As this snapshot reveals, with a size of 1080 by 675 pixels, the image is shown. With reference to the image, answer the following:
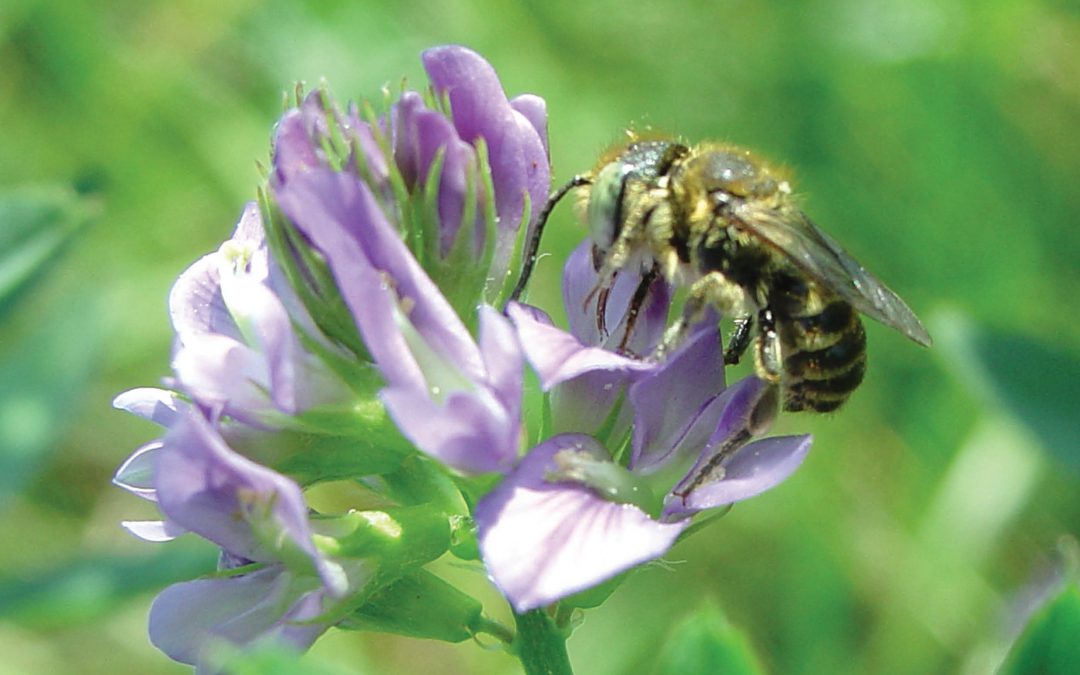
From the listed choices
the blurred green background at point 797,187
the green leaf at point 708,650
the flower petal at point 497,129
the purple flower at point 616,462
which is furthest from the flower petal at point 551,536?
the blurred green background at point 797,187

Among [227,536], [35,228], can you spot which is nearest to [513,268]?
[227,536]

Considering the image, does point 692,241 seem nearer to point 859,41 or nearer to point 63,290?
point 859,41

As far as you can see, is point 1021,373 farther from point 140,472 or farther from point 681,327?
point 140,472

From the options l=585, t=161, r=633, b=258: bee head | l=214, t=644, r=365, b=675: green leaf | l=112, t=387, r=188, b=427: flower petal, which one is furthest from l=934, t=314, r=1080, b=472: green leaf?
l=214, t=644, r=365, b=675: green leaf

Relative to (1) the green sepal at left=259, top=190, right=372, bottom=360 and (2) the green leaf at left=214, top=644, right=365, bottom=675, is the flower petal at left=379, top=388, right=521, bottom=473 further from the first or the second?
(2) the green leaf at left=214, top=644, right=365, bottom=675

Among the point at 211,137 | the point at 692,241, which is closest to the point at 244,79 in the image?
the point at 211,137

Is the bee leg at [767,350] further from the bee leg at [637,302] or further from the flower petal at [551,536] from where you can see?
the flower petal at [551,536]
